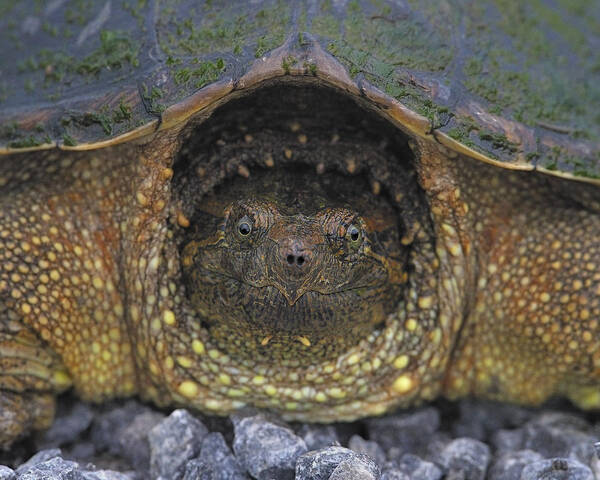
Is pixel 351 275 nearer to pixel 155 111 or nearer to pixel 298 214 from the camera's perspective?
pixel 298 214

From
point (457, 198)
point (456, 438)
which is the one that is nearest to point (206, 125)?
point (457, 198)

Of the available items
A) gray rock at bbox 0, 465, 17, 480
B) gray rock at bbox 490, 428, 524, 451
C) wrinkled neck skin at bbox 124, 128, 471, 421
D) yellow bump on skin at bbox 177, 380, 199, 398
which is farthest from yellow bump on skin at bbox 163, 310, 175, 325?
gray rock at bbox 490, 428, 524, 451

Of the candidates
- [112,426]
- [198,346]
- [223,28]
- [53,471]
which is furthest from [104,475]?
[223,28]

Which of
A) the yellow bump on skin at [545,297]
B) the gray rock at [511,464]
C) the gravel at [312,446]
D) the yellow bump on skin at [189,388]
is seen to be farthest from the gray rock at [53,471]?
the yellow bump on skin at [545,297]

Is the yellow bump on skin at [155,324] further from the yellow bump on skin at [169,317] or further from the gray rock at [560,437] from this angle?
the gray rock at [560,437]

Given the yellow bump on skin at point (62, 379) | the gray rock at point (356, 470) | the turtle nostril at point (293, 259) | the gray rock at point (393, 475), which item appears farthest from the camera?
the yellow bump on skin at point (62, 379)
